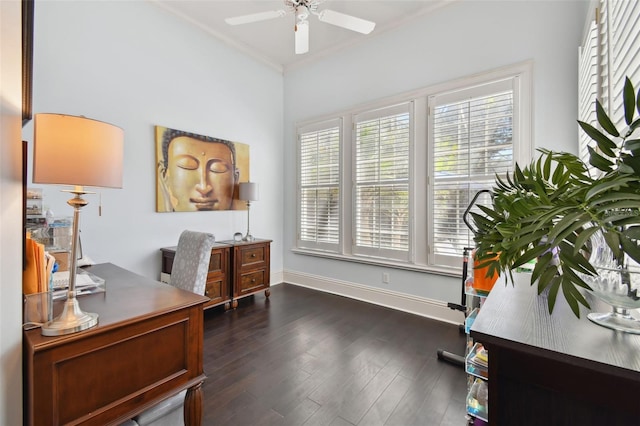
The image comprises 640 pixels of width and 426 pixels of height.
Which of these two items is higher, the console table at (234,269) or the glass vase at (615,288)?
the glass vase at (615,288)

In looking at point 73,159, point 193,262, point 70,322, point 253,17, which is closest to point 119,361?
point 70,322

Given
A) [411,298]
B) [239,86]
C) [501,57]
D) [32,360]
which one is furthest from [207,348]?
[501,57]

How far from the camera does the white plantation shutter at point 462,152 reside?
2.83 metres

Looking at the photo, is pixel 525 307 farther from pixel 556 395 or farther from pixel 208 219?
pixel 208 219

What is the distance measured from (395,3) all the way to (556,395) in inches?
148

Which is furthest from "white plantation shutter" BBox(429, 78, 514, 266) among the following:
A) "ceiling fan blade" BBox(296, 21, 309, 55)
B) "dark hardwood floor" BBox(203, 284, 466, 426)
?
"ceiling fan blade" BBox(296, 21, 309, 55)

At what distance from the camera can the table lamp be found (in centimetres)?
96

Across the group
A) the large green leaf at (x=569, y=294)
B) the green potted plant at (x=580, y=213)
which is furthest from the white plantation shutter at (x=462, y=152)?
the large green leaf at (x=569, y=294)

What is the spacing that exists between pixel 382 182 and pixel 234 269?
2164 millimetres

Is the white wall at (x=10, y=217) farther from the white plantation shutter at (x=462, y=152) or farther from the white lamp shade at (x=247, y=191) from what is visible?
the white plantation shutter at (x=462, y=152)

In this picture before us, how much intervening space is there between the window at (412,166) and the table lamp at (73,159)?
3.00 metres

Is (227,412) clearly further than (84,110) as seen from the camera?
No

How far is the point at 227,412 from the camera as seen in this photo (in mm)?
1777

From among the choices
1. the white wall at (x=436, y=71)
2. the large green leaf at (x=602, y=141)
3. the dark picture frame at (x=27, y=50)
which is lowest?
the large green leaf at (x=602, y=141)
